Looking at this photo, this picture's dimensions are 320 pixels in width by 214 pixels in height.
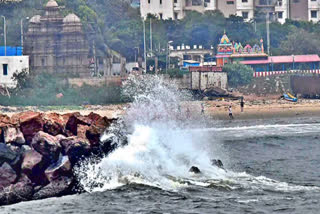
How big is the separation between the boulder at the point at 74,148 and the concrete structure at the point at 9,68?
1851 inches

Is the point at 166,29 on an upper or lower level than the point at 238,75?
upper

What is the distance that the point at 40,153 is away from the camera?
3459cm

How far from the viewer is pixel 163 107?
45.9m

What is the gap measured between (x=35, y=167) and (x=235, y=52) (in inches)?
2619

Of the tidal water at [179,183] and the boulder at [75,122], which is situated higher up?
the boulder at [75,122]

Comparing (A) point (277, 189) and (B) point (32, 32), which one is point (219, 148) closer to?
(A) point (277, 189)

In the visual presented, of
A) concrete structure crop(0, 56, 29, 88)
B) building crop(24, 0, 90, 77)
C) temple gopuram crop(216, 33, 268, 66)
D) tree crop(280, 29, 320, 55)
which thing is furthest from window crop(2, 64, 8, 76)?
tree crop(280, 29, 320, 55)

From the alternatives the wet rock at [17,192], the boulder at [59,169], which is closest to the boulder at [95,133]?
the boulder at [59,169]

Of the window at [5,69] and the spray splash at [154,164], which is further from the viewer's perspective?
the window at [5,69]

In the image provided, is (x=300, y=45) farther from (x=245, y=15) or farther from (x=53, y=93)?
(x=53, y=93)

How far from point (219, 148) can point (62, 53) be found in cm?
3993

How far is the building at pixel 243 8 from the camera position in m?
118

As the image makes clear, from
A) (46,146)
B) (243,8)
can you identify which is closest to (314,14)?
(243,8)

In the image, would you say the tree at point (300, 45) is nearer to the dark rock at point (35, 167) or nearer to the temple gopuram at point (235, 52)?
the temple gopuram at point (235, 52)
